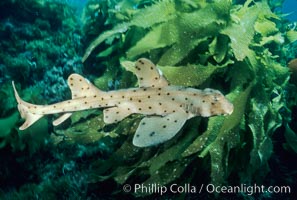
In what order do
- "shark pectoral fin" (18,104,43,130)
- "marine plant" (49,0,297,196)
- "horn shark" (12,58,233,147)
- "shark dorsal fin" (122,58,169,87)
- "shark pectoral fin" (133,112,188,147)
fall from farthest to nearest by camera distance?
"marine plant" (49,0,297,196), "shark pectoral fin" (18,104,43,130), "shark dorsal fin" (122,58,169,87), "horn shark" (12,58,233,147), "shark pectoral fin" (133,112,188,147)

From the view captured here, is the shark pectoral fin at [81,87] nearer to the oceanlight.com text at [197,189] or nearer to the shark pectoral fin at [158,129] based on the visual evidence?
the shark pectoral fin at [158,129]

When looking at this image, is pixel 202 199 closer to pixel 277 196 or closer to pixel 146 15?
pixel 277 196

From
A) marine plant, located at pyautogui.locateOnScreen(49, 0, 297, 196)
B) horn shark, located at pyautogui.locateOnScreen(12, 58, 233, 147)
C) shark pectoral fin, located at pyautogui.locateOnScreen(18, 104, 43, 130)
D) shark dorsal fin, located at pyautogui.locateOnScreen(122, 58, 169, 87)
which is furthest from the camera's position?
marine plant, located at pyautogui.locateOnScreen(49, 0, 297, 196)

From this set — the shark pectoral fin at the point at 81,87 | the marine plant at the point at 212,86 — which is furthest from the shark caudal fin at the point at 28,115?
the marine plant at the point at 212,86

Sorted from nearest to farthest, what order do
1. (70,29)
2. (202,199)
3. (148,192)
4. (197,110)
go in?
(197,110)
(148,192)
(202,199)
(70,29)

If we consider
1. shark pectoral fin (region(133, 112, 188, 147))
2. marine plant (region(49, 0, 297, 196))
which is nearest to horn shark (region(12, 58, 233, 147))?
shark pectoral fin (region(133, 112, 188, 147))

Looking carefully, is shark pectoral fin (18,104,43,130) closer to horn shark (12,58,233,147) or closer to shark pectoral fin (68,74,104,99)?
horn shark (12,58,233,147)

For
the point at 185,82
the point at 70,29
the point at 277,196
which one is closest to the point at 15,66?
the point at 70,29
